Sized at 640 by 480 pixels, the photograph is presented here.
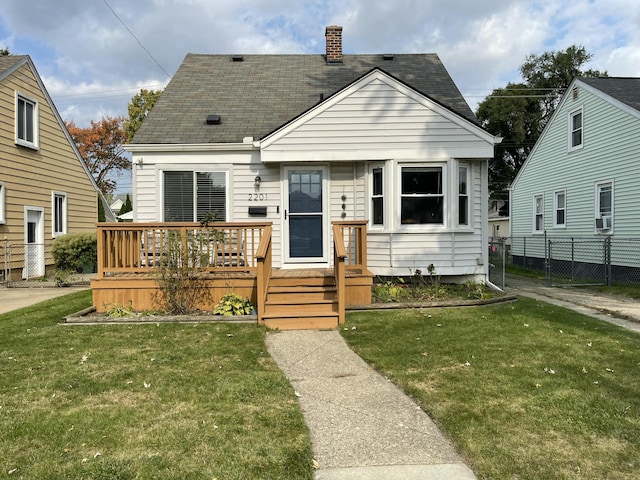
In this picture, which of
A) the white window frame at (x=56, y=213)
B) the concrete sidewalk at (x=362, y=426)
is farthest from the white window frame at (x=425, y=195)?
the white window frame at (x=56, y=213)

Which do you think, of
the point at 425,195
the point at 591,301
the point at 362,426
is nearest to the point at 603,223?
the point at 591,301

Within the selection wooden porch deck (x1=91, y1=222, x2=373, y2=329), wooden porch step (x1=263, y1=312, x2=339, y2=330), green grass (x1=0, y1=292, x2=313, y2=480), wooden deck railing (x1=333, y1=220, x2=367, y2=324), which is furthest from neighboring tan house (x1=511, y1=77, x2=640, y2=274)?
green grass (x1=0, y1=292, x2=313, y2=480)

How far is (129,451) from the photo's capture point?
2898mm

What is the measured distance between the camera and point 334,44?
1288 centimetres

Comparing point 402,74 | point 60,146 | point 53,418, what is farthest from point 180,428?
point 60,146

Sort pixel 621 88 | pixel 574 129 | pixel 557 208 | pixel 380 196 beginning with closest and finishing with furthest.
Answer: pixel 380 196
pixel 621 88
pixel 574 129
pixel 557 208

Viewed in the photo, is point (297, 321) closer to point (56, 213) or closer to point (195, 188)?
point (195, 188)

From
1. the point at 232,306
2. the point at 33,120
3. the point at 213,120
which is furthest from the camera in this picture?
the point at 33,120

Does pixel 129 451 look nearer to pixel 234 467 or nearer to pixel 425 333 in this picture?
pixel 234 467

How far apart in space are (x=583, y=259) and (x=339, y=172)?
415 inches

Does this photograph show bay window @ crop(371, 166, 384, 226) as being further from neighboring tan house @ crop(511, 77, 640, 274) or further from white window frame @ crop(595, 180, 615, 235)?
white window frame @ crop(595, 180, 615, 235)

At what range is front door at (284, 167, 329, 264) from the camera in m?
9.29

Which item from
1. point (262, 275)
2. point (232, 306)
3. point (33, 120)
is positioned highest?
point (33, 120)

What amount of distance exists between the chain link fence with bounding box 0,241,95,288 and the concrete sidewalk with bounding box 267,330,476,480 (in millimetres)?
9514
